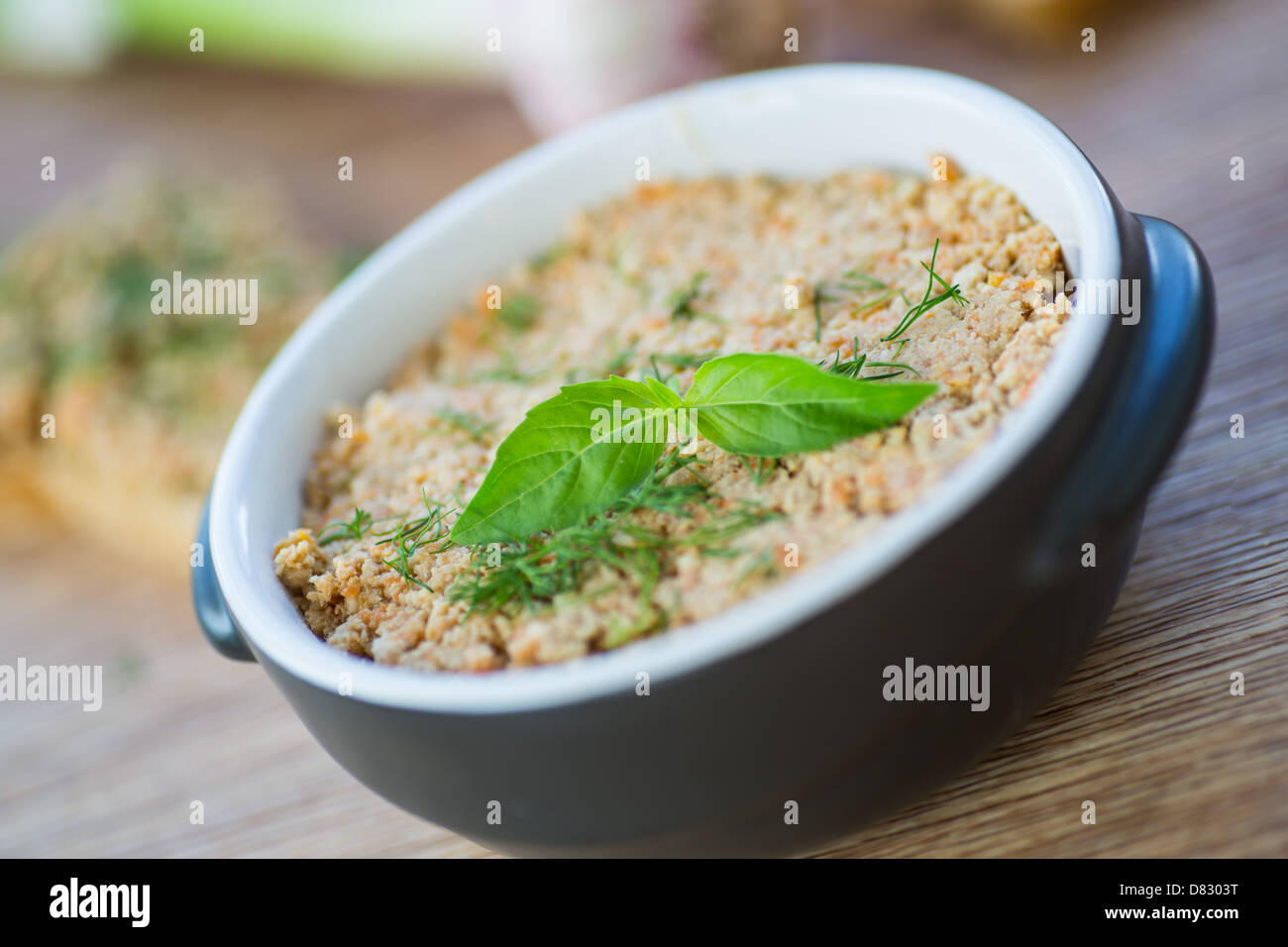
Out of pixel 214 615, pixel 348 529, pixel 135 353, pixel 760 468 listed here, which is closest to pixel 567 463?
pixel 760 468

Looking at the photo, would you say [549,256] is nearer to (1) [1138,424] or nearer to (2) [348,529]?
(2) [348,529]

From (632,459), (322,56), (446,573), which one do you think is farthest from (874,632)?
(322,56)

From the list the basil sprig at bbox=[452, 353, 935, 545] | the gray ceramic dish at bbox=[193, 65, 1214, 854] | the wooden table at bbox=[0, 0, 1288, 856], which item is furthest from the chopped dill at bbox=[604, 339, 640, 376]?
the wooden table at bbox=[0, 0, 1288, 856]

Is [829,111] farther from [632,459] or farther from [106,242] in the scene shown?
[106,242]

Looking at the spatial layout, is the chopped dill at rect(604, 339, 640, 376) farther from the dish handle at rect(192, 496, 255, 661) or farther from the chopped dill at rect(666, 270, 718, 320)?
the dish handle at rect(192, 496, 255, 661)

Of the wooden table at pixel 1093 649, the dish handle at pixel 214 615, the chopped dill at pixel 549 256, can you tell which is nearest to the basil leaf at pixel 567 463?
the dish handle at pixel 214 615
